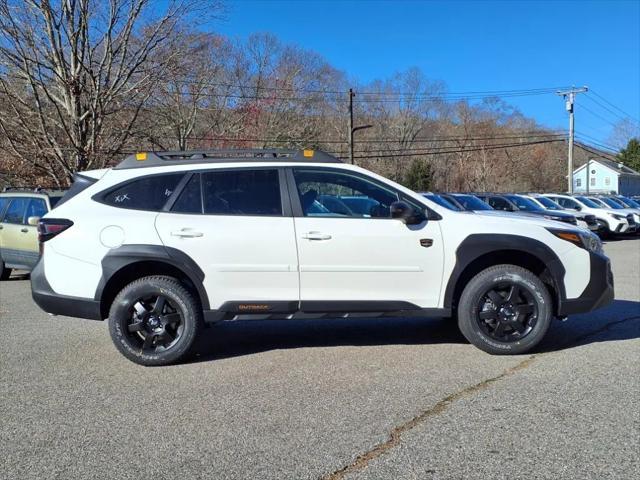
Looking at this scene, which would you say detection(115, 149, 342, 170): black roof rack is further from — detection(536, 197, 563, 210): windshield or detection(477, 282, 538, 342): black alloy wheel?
detection(536, 197, 563, 210): windshield

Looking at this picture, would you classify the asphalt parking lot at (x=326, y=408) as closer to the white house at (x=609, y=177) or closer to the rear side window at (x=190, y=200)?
the rear side window at (x=190, y=200)

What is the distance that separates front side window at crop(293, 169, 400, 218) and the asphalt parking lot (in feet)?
4.57

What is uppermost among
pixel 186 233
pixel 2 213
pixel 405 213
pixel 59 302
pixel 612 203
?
pixel 612 203

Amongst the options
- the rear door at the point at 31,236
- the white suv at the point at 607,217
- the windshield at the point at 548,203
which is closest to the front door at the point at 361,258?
the rear door at the point at 31,236

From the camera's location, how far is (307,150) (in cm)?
561

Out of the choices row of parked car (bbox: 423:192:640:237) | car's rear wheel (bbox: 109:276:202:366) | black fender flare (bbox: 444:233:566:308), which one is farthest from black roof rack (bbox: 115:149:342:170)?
row of parked car (bbox: 423:192:640:237)

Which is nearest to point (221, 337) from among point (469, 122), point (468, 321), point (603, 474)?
point (468, 321)

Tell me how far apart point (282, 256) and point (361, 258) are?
0.72 m

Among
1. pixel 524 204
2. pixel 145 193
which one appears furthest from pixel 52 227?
pixel 524 204

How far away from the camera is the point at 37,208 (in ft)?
37.0

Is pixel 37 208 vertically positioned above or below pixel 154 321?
above

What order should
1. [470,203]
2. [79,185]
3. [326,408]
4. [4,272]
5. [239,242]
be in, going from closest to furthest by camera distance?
1. [326,408]
2. [239,242]
3. [79,185]
4. [4,272]
5. [470,203]

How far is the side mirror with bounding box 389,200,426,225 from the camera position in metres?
5.21

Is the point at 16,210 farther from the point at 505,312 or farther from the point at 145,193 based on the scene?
the point at 505,312
